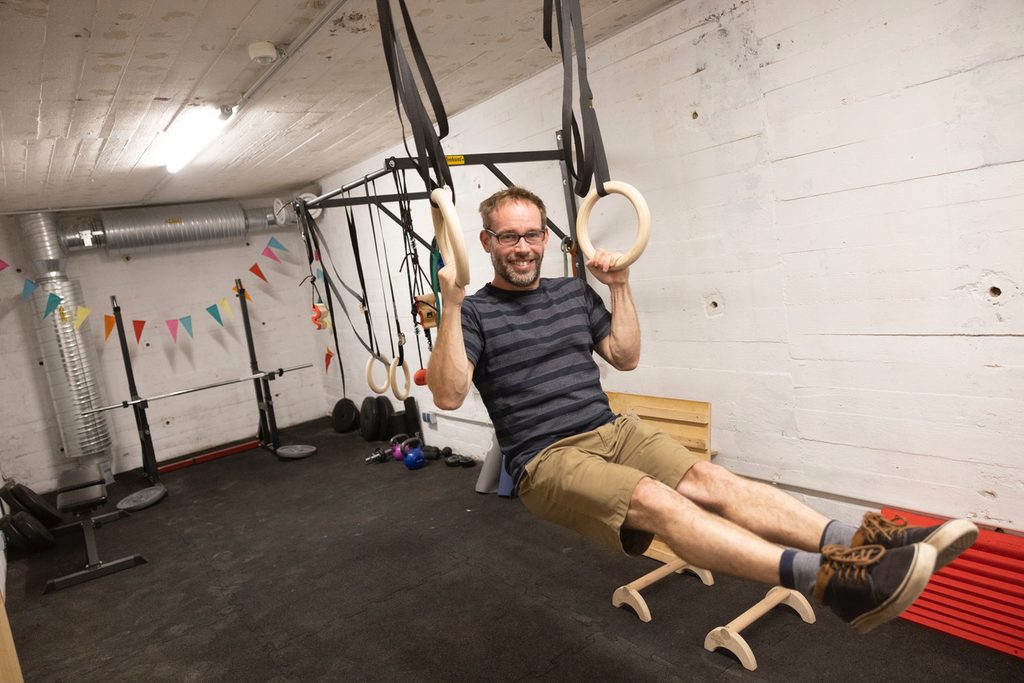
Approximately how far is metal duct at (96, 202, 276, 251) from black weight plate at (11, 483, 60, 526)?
8.20ft

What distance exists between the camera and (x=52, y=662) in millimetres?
3006

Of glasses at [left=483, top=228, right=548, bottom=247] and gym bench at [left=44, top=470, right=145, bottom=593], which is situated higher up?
glasses at [left=483, top=228, right=548, bottom=247]

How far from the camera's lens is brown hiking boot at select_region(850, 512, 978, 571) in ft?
4.23

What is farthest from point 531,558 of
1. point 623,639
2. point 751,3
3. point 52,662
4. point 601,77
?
point 751,3

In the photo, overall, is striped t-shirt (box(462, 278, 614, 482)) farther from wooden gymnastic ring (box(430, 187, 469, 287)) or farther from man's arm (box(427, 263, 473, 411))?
wooden gymnastic ring (box(430, 187, 469, 287))

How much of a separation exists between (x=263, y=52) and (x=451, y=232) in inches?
70.4

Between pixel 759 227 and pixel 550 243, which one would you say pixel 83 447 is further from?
pixel 759 227

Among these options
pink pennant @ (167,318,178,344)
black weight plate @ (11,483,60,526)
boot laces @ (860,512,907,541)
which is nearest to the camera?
boot laces @ (860,512,907,541)

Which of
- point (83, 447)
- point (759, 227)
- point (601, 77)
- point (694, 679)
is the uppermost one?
point (601, 77)

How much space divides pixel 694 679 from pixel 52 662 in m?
3.02

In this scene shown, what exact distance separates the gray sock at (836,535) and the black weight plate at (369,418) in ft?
16.6

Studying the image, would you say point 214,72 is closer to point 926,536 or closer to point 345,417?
point 926,536

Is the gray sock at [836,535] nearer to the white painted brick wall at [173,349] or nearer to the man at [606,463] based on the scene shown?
the man at [606,463]

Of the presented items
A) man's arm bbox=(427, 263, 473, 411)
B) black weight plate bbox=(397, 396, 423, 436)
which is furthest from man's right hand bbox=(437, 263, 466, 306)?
black weight plate bbox=(397, 396, 423, 436)
